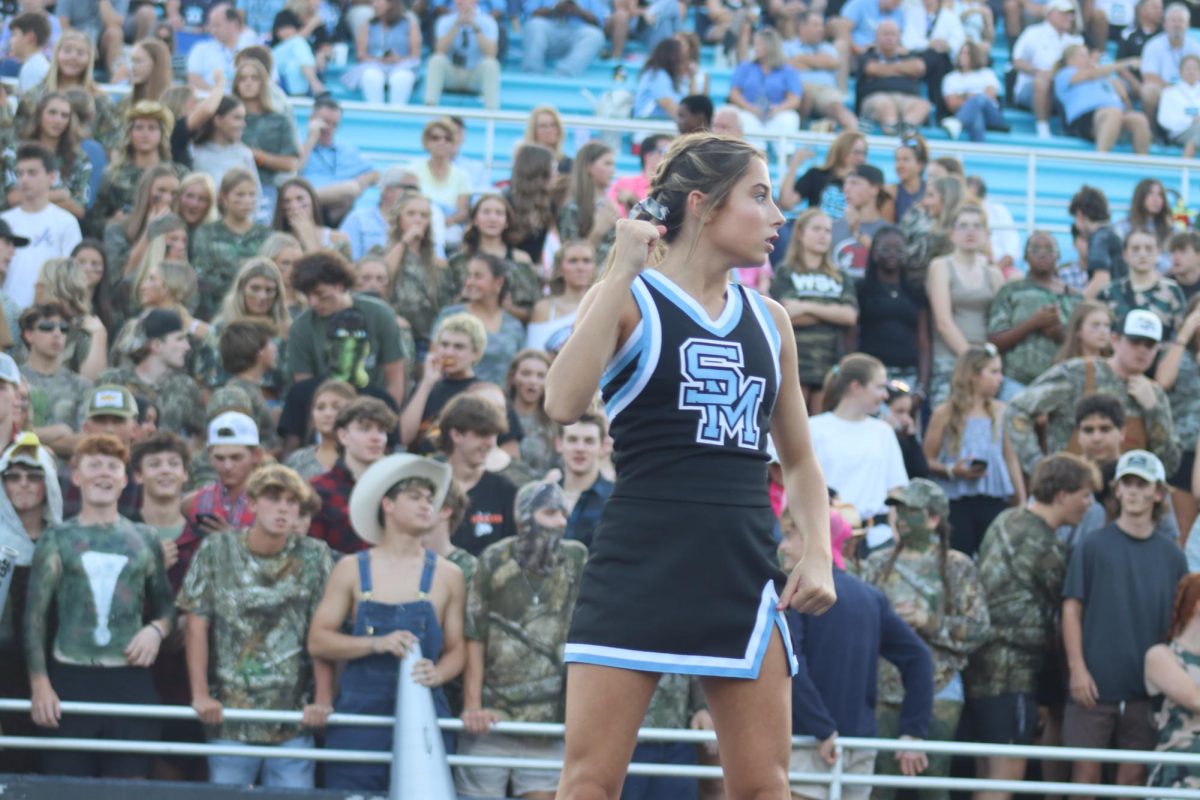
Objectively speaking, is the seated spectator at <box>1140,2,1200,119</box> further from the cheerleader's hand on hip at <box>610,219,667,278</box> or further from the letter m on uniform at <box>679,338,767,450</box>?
the cheerleader's hand on hip at <box>610,219,667,278</box>

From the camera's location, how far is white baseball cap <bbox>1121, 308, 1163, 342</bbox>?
9.89 meters

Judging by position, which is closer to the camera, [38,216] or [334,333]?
[334,333]

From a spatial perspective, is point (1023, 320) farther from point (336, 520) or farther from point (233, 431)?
point (233, 431)

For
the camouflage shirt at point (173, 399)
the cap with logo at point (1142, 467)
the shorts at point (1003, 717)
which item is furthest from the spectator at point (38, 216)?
the cap with logo at point (1142, 467)

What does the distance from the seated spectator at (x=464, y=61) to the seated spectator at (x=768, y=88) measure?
1957 mm

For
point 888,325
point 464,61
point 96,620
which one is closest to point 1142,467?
point 888,325

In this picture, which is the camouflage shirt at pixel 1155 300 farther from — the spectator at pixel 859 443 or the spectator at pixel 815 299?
the spectator at pixel 859 443

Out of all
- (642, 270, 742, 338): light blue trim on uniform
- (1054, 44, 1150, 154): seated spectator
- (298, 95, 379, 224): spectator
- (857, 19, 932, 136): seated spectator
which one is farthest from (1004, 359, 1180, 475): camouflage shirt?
(1054, 44, 1150, 154): seated spectator

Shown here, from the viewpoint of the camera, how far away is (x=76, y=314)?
388 inches

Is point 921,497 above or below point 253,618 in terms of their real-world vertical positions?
above

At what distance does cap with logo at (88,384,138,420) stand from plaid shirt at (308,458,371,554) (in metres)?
0.95

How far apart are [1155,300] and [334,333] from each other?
4.80 meters


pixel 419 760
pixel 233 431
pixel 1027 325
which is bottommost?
pixel 419 760

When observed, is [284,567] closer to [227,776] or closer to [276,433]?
[227,776]
